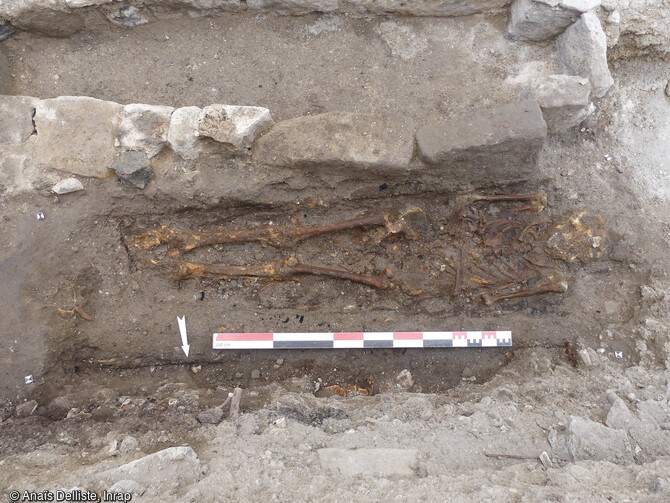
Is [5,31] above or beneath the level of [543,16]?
above

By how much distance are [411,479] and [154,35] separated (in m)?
4.06

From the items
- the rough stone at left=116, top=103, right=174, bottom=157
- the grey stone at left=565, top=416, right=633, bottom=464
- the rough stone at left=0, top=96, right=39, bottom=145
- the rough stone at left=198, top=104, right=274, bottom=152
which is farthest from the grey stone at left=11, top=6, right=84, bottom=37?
the grey stone at left=565, top=416, right=633, bottom=464

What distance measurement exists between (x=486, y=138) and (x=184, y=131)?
225cm

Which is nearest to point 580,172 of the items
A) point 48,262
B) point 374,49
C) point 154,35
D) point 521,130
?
point 521,130

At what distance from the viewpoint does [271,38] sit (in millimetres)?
4094

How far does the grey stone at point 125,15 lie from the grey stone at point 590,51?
11.9ft

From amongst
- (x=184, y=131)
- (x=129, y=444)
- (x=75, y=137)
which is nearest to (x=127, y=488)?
(x=129, y=444)

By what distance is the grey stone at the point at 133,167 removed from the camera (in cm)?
341

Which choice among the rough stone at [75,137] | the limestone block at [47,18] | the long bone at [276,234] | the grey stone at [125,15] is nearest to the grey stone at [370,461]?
the long bone at [276,234]

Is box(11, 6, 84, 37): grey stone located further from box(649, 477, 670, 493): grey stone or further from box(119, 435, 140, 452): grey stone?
box(649, 477, 670, 493): grey stone

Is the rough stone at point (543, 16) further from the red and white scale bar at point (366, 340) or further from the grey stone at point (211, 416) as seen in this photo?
the grey stone at point (211, 416)

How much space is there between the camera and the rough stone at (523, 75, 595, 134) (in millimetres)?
3533

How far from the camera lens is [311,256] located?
12.9ft

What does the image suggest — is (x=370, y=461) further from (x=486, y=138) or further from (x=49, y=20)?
(x=49, y=20)
